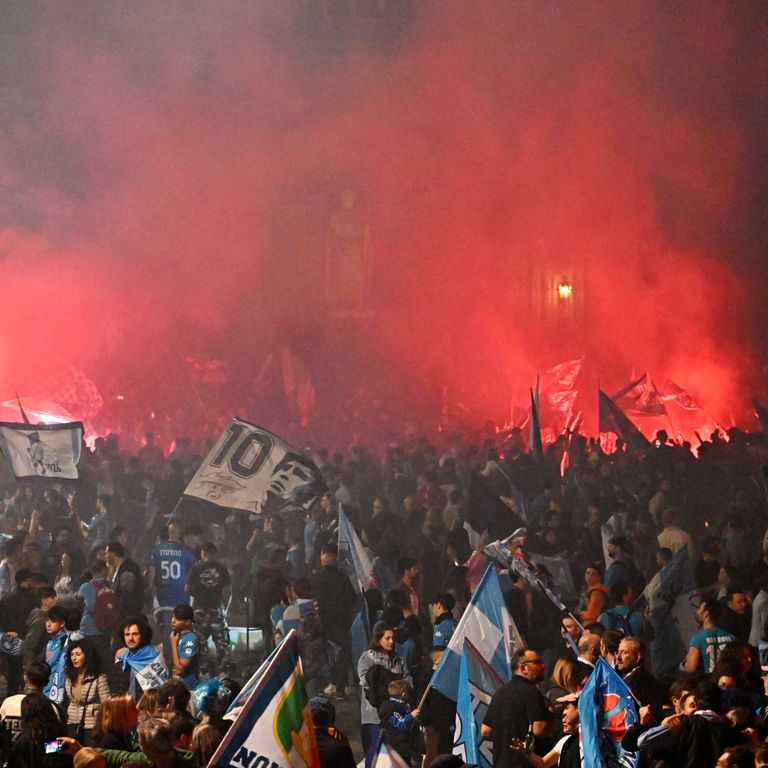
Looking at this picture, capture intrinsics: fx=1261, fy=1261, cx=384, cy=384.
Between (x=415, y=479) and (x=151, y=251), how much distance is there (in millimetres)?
10381

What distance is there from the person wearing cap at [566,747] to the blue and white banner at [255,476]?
15.2 ft

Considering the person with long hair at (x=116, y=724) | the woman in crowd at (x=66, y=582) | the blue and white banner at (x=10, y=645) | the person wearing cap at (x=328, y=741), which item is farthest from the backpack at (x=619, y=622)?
the woman in crowd at (x=66, y=582)

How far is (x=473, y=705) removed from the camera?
198 inches

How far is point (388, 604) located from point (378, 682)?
0.76 metres

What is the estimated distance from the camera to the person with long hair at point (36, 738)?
11.9 ft

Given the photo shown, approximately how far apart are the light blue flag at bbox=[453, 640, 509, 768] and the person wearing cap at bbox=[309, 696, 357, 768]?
2.43ft

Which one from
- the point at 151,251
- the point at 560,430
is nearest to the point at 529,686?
the point at 560,430

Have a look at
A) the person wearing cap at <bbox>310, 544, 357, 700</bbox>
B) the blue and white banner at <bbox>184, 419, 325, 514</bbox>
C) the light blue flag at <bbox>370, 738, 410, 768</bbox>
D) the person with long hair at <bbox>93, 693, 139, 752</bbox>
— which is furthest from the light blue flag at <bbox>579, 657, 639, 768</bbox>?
the blue and white banner at <bbox>184, 419, 325, 514</bbox>

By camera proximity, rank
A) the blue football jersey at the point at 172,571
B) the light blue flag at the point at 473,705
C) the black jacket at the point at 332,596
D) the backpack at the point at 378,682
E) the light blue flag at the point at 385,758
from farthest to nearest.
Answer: the blue football jersey at the point at 172,571
the black jacket at the point at 332,596
the backpack at the point at 378,682
the light blue flag at the point at 473,705
the light blue flag at the point at 385,758

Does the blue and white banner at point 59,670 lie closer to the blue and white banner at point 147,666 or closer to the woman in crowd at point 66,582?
the blue and white banner at point 147,666

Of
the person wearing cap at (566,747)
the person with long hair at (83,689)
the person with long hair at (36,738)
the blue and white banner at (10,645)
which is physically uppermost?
the person wearing cap at (566,747)

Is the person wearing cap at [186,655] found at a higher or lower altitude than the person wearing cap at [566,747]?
lower

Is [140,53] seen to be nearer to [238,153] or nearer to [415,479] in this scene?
[238,153]

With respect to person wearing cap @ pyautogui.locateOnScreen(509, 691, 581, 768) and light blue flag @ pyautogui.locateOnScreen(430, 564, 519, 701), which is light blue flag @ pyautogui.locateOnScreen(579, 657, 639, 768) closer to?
person wearing cap @ pyautogui.locateOnScreen(509, 691, 581, 768)
